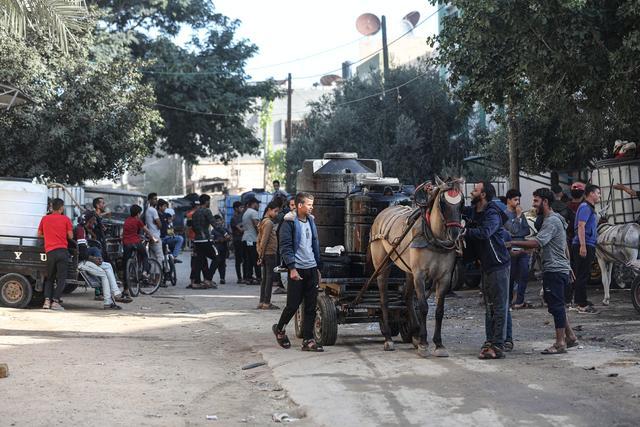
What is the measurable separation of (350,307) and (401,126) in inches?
1029

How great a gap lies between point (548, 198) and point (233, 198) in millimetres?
34291

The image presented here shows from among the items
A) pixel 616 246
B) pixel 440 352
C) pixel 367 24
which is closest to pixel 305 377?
pixel 440 352

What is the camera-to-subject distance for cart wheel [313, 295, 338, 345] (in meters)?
11.6

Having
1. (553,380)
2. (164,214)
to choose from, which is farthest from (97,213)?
(553,380)

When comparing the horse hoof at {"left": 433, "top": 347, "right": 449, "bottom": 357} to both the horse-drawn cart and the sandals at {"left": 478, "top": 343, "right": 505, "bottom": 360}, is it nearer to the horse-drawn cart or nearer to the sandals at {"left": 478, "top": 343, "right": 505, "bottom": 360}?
the sandals at {"left": 478, "top": 343, "right": 505, "bottom": 360}

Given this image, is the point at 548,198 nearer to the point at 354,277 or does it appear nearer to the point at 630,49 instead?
the point at 354,277

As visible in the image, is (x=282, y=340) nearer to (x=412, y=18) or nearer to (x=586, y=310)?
(x=586, y=310)

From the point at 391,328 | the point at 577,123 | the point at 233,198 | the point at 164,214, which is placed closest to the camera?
the point at 391,328

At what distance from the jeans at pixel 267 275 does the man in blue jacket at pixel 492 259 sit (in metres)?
7.03

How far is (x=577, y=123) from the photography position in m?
19.0

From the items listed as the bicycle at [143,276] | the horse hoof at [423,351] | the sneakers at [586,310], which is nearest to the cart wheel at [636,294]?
the sneakers at [586,310]

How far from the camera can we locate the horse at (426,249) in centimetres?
1027

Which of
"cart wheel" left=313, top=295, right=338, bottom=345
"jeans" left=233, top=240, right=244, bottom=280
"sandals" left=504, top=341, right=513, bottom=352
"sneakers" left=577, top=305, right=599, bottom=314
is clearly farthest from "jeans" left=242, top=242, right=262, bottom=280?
"sandals" left=504, top=341, right=513, bottom=352

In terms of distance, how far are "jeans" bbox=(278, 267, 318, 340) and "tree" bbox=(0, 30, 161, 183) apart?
1469 cm
